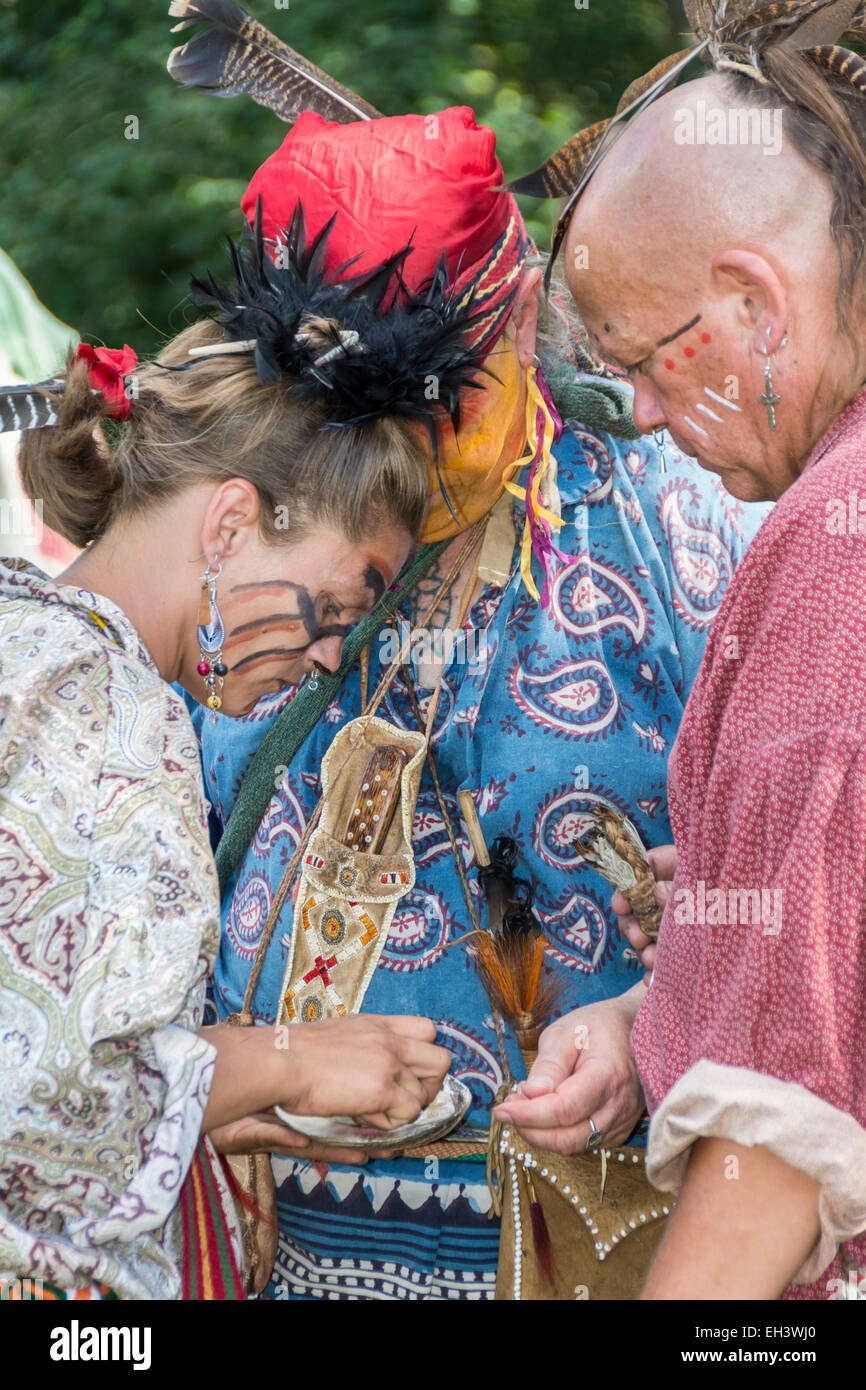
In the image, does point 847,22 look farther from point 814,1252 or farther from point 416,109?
point 416,109

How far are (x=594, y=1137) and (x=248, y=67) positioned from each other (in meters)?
2.17

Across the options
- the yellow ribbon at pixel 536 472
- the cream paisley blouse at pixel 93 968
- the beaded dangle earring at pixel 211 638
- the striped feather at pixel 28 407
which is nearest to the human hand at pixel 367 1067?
the cream paisley blouse at pixel 93 968

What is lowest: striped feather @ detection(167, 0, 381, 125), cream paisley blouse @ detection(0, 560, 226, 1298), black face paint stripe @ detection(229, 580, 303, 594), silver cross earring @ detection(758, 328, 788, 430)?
cream paisley blouse @ detection(0, 560, 226, 1298)

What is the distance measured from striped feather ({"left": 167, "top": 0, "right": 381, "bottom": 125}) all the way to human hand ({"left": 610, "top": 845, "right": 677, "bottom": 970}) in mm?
1549

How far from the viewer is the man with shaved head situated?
137 cm

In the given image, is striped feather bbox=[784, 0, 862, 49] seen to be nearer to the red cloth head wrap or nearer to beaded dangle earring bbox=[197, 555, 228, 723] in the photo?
the red cloth head wrap

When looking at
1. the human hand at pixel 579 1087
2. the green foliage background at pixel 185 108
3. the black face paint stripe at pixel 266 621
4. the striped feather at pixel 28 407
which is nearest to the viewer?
the human hand at pixel 579 1087

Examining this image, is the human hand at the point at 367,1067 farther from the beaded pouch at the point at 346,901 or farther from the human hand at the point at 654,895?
the human hand at the point at 654,895

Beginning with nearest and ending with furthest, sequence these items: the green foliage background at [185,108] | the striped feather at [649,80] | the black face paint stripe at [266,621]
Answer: the striped feather at [649,80]
the black face paint stripe at [266,621]
the green foliage background at [185,108]

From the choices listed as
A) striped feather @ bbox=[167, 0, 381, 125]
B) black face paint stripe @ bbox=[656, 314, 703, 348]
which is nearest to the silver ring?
black face paint stripe @ bbox=[656, 314, 703, 348]

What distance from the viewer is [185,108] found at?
6.60 m

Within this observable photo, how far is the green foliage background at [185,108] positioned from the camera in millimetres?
6570

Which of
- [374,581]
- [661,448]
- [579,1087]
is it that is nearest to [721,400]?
A: [374,581]

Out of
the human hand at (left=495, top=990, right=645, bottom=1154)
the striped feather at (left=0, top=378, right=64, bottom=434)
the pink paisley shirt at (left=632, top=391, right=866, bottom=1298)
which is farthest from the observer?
the striped feather at (left=0, top=378, right=64, bottom=434)
